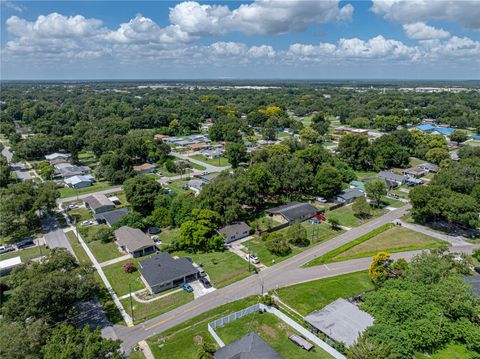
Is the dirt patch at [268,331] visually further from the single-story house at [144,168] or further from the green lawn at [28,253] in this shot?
the single-story house at [144,168]

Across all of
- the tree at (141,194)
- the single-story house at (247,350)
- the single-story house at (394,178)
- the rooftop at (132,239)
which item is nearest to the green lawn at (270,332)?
the single-story house at (247,350)

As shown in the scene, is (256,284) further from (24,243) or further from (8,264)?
(24,243)

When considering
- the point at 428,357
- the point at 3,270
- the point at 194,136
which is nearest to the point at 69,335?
the point at 3,270

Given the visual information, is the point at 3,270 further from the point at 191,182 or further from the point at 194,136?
the point at 194,136

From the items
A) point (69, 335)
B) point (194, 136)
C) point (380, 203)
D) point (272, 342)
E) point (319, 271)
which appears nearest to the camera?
point (69, 335)

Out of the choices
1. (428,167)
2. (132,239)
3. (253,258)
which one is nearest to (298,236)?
(253,258)
